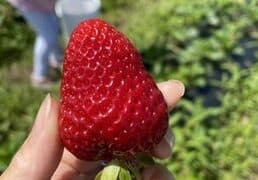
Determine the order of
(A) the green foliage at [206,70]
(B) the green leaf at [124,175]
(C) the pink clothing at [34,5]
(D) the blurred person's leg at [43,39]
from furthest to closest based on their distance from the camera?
1. (D) the blurred person's leg at [43,39]
2. (C) the pink clothing at [34,5]
3. (A) the green foliage at [206,70]
4. (B) the green leaf at [124,175]

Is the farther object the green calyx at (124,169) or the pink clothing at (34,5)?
the pink clothing at (34,5)

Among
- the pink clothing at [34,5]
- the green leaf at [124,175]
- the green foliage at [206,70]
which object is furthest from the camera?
the pink clothing at [34,5]

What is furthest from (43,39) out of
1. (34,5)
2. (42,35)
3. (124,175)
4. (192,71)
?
(124,175)

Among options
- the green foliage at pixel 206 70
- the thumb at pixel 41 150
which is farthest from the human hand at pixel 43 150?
the green foliage at pixel 206 70

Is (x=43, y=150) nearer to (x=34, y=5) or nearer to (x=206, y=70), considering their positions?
(x=34, y=5)

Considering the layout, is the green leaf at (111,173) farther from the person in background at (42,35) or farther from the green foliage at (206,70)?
the person in background at (42,35)

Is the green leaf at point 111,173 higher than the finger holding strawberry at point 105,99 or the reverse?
the reverse
